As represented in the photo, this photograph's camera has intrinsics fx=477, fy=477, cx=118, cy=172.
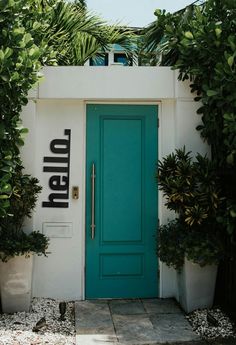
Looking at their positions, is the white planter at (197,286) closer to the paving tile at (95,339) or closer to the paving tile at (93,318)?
the paving tile at (93,318)

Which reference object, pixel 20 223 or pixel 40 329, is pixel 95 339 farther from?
pixel 20 223

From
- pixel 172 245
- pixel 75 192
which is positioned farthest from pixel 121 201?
pixel 172 245

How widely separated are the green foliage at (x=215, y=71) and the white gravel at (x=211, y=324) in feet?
3.08

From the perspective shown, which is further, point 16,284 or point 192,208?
point 16,284

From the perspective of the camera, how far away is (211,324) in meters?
5.00

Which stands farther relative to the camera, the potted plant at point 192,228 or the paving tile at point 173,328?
the potted plant at point 192,228

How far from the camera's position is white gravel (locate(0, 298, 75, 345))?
15.1 feet

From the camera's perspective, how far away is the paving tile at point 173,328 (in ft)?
15.5

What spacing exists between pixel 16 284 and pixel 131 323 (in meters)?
1.35

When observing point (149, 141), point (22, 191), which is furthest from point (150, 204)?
point (22, 191)

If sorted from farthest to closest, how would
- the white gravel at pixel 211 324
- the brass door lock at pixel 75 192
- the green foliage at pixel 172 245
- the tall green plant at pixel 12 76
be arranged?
the brass door lock at pixel 75 192 → the green foliage at pixel 172 245 → the white gravel at pixel 211 324 → the tall green plant at pixel 12 76

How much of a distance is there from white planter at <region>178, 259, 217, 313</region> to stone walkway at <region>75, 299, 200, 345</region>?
201 mm

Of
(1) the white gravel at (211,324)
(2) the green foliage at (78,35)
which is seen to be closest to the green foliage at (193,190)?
(1) the white gravel at (211,324)

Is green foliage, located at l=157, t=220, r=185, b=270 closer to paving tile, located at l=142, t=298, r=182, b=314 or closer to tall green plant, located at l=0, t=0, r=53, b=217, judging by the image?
paving tile, located at l=142, t=298, r=182, b=314
